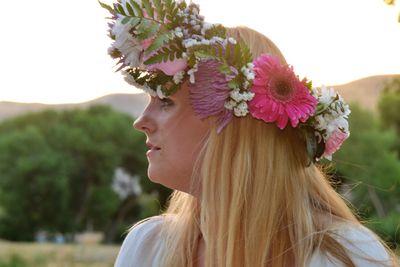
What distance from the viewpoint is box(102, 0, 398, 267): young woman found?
2160mm

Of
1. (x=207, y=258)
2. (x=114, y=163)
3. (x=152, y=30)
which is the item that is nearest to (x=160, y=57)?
(x=152, y=30)

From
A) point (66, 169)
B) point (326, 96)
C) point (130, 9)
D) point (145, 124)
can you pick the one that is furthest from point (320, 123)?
point (66, 169)

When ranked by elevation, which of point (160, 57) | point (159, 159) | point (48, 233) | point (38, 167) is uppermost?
point (160, 57)

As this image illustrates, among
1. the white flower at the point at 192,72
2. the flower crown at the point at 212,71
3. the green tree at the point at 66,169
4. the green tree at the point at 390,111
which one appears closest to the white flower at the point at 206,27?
the flower crown at the point at 212,71

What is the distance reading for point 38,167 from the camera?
27125 millimetres

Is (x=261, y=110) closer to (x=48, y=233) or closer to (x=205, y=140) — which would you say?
(x=205, y=140)

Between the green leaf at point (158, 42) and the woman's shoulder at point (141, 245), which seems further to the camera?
the woman's shoulder at point (141, 245)

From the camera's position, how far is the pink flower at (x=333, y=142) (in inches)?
89.3

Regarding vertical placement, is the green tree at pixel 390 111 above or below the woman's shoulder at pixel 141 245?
below

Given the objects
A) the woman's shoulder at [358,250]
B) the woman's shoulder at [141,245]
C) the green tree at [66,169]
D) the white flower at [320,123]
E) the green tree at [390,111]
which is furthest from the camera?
the green tree at [66,169]

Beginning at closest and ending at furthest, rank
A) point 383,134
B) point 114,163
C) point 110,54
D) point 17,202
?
point 110,54
point 383,134
point 17,202
point 114,163

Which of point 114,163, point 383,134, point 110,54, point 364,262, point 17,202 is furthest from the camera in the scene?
point 114,163

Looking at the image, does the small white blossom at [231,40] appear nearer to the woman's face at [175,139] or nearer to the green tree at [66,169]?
→ the woman's face at [175,139]

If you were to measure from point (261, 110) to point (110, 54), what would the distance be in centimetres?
41
